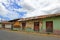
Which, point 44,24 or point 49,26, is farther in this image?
point 44,24

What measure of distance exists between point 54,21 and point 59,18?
1303 mm

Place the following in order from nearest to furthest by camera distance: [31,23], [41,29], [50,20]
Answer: [50,20] → [41,29] → [31,23]

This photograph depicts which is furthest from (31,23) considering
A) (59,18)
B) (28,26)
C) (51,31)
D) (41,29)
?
(59,18)

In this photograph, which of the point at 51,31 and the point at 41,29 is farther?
the point at 41,29

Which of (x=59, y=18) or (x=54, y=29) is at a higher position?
(x=59, y=18)

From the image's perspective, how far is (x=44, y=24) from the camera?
2891 centimetres

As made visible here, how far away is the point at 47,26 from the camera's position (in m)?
28.4

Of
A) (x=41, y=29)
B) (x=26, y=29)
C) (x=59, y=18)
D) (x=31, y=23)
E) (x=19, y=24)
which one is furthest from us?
(x=19, y=24)

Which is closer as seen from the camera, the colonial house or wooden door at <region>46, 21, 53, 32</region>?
the colonial house

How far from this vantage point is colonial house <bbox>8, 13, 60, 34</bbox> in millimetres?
25913

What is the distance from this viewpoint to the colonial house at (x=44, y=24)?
25913mm

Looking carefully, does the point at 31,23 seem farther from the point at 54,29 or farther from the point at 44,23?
the point at 54,29

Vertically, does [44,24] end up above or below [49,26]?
above

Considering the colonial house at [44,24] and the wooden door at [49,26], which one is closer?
the colonial house at [44,24]
